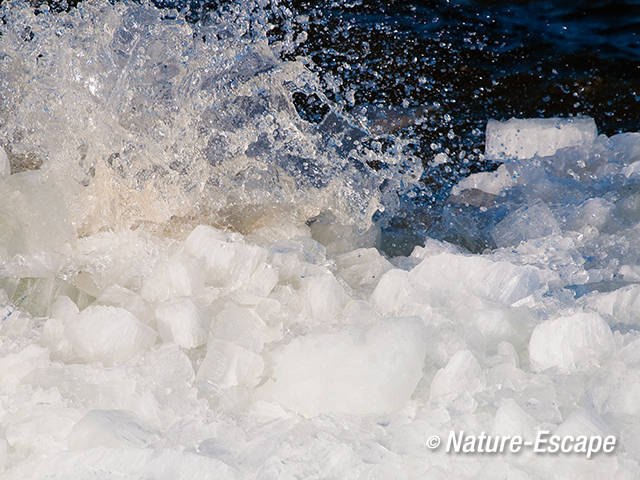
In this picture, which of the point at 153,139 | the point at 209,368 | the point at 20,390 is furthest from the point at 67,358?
the point at 153,139

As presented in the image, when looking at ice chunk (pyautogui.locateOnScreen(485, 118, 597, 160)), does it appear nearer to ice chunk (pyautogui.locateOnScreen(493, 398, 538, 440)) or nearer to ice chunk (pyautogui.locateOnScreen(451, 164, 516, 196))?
ice chunk (pyautogui.locateOnScreen(451, 164, 516, 196))

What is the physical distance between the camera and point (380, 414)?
1208 millimetres

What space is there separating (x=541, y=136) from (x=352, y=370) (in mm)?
1408

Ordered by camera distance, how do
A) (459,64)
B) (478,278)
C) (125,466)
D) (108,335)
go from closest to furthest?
(125,466) < (108,335) < (478,278) < (459,64)

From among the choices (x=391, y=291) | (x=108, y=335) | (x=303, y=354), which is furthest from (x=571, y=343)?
(x=108, y=335)

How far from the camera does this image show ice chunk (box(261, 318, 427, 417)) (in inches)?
48.1

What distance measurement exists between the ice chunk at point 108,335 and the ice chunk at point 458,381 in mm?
573

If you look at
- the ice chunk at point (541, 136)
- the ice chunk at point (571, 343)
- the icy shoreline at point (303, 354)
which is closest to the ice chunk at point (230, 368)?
the icy shoreline at point (303, 354)

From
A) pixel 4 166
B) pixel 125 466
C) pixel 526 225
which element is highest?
pixel 4 166

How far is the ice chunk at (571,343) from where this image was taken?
1310mm

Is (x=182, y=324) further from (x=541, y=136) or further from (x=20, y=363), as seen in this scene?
(x=541, y=136)

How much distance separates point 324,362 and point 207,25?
1311mm

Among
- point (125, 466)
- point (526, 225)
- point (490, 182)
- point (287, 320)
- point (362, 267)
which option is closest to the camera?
point (125, 466)

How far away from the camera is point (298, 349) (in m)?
1.33
